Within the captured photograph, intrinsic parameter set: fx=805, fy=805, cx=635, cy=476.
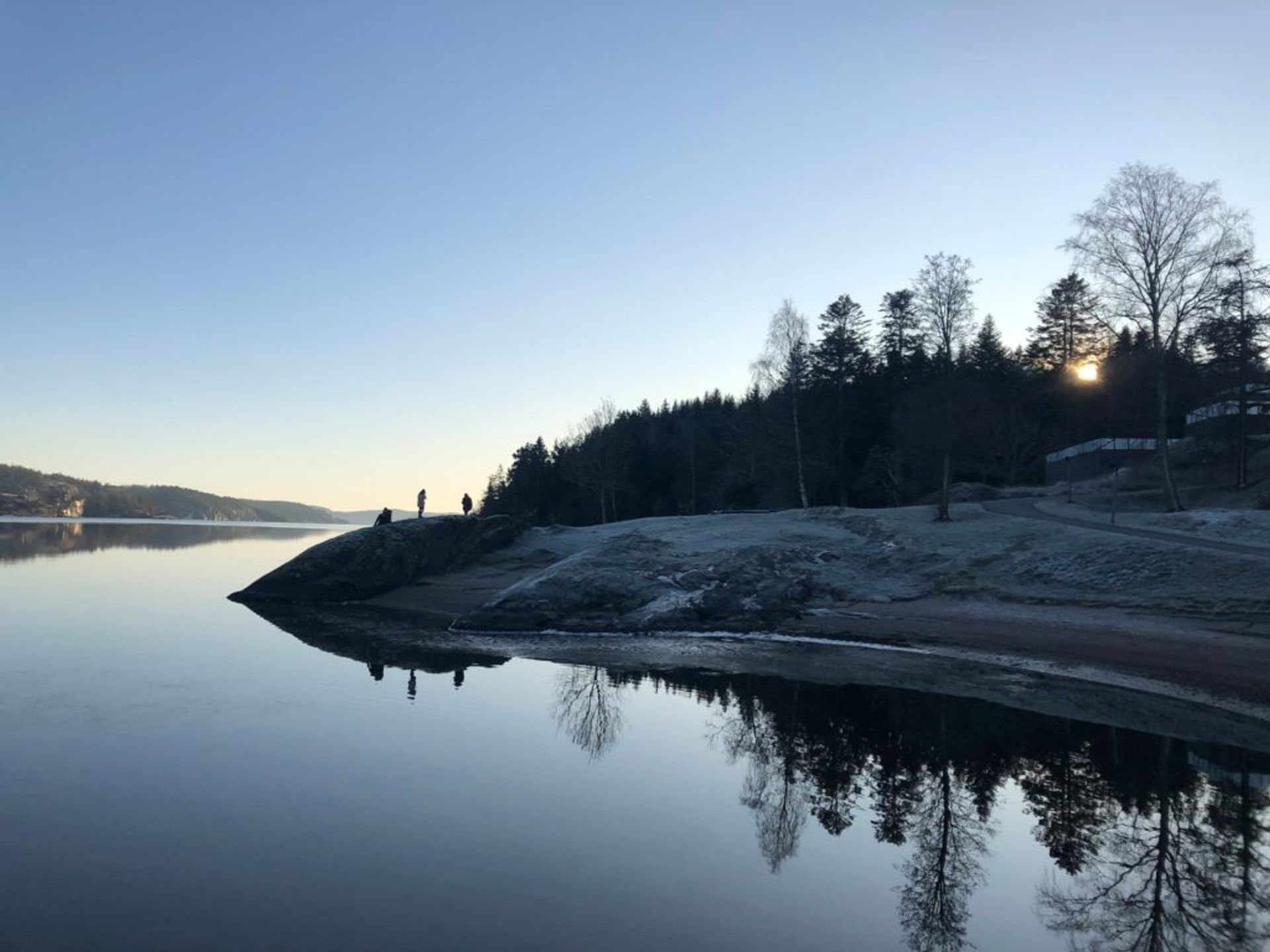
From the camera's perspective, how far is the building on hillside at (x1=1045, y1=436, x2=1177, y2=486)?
51562mm

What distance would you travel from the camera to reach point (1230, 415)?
1742 inches

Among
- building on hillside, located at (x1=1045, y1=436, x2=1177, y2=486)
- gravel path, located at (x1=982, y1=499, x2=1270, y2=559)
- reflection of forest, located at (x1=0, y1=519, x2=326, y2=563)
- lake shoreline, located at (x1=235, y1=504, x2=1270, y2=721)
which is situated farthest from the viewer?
reflection of forest, located at (x1=0, y1=519, x2=326, y2=563)

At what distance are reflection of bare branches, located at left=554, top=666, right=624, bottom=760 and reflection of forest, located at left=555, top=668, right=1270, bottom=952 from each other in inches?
2.5

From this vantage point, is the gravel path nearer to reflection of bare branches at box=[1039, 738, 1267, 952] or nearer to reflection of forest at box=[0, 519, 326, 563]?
reflection of bare branches at box=[1039, 738, 1267, 952]

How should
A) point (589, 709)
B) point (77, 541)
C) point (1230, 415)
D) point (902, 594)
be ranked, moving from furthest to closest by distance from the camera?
point (77, 541), point (1230, 415), point (902, 594), point (589, 709)

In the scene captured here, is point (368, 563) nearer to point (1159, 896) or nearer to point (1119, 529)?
point (1119, 529)

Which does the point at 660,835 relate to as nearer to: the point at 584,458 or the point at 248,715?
the point at 248,715

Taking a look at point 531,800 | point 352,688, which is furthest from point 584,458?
point 531,800

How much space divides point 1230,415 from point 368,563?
46121 millimetres

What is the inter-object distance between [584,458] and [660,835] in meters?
70.4

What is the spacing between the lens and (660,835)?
9.50 meters

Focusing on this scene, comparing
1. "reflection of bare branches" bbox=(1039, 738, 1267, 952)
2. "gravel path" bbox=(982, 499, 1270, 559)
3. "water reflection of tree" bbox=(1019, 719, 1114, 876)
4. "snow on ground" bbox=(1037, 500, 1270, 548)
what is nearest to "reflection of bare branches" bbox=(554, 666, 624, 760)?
"water reflection of tree" bbox=(1019, 719, 1114, 876)

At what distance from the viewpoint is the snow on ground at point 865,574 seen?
23828mm

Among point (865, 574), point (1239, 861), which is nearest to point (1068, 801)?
point (1239, 861)
